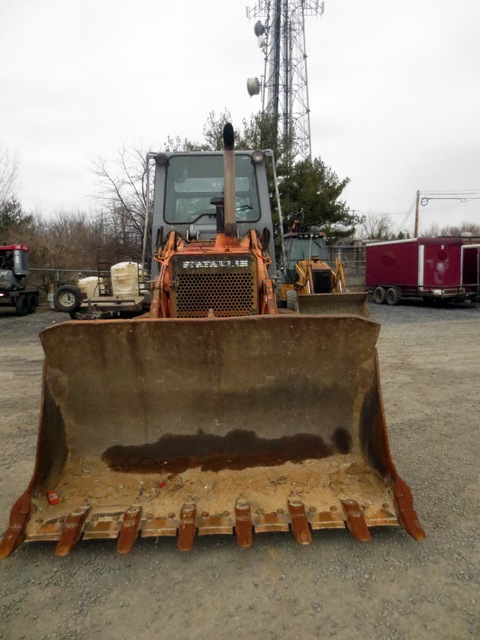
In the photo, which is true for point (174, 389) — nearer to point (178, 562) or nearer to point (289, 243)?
point (178, 562)

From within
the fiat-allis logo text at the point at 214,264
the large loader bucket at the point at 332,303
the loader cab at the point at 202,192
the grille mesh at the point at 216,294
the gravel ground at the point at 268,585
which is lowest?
the gravel ground at the point at 268,585

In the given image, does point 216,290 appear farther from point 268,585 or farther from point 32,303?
point 32,303

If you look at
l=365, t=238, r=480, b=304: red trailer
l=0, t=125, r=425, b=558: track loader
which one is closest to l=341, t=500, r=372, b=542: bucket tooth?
l=0, t=125, r=425, b=558: track loader

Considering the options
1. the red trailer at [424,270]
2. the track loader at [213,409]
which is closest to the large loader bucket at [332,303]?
the track loader at [213,409]

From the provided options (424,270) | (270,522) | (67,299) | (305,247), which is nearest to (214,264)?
(270,522)

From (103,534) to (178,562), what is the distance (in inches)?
17.7

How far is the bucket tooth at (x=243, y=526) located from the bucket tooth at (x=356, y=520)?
1.81 feet

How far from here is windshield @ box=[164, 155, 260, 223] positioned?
557cm

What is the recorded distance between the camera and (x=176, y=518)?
2.59 meters

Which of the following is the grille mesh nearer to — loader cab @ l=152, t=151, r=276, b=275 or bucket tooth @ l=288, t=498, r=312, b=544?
loader cab @ l=152, t=151, r=276, b=275

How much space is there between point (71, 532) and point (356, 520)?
157 centimetres

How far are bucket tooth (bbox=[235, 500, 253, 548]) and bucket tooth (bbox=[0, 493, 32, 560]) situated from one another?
118cm

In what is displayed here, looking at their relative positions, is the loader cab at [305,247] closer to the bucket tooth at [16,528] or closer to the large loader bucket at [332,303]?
the large loader bucket at [332,303]

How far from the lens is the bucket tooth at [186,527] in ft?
8.08
